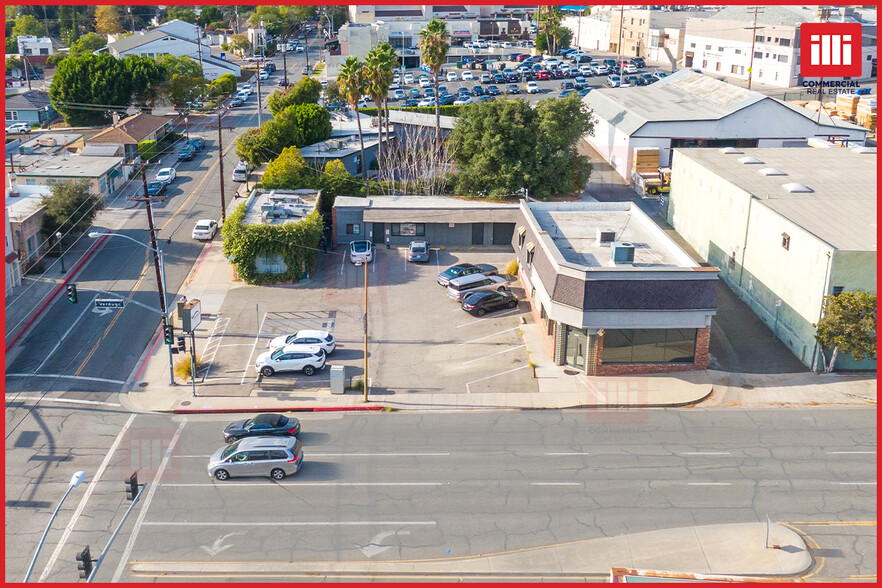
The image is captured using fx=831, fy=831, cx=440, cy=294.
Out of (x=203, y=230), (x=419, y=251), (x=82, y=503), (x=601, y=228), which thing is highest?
(x=601, y=228)

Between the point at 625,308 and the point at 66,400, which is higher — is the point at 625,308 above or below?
above

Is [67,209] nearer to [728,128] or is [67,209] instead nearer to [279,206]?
[279,206]

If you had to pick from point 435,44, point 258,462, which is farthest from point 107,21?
point 258,462

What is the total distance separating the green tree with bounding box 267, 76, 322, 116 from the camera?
84.4 metres

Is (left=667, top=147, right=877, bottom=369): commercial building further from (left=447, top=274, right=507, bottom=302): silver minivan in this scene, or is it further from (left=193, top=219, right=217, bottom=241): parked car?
(left=193, top=219, right=217, bottom=241): parked car

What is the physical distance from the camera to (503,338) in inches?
1809

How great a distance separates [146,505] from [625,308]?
23.2m

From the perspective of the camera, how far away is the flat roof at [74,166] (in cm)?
6869

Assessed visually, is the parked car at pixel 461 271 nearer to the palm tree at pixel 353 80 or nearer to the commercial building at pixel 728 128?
the palm tree at pixel 353 80

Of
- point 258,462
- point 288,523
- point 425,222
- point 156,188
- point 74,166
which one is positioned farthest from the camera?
point 156,188

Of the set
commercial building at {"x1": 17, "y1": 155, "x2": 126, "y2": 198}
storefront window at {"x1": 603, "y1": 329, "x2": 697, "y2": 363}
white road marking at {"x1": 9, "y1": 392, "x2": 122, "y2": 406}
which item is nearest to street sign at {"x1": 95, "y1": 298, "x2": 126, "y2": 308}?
white road marking at {"x1": 9, "y1": 392, "x2": 122, "y2": 406}

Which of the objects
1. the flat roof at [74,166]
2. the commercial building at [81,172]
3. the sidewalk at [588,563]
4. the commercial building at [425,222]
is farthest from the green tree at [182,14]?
the sidewalk at [588,563]

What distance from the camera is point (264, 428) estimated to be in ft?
115

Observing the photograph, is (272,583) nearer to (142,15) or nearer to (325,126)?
(325,126)
